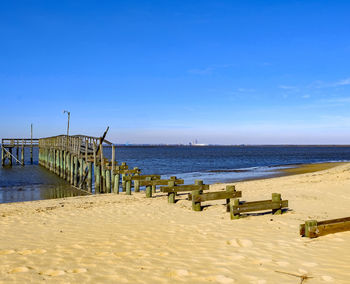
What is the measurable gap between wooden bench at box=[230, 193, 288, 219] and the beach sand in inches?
9.7

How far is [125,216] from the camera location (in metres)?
9.62

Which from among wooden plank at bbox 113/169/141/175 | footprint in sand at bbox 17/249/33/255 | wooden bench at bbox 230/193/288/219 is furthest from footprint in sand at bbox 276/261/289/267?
wooden plank at bbox 113/169/141/175

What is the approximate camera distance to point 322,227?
21.5 ft

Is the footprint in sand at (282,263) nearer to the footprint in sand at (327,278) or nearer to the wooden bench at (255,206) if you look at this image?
the footprint in sand at (327,278)

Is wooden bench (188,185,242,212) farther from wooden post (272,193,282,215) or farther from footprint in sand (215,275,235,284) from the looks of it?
footprint in sand (215,275,235,284)

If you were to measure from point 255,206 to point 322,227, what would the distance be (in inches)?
91.2

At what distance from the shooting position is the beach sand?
187 inches

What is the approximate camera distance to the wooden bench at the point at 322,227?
6457 millimetres

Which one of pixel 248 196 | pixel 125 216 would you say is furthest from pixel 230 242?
pixel 248 196

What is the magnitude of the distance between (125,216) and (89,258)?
13.4ft

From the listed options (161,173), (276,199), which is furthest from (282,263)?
(161,173)

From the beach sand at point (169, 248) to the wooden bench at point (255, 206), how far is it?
246mm

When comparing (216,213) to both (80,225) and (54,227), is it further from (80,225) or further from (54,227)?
(54,227)

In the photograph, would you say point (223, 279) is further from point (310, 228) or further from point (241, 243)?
point (310, 228)
